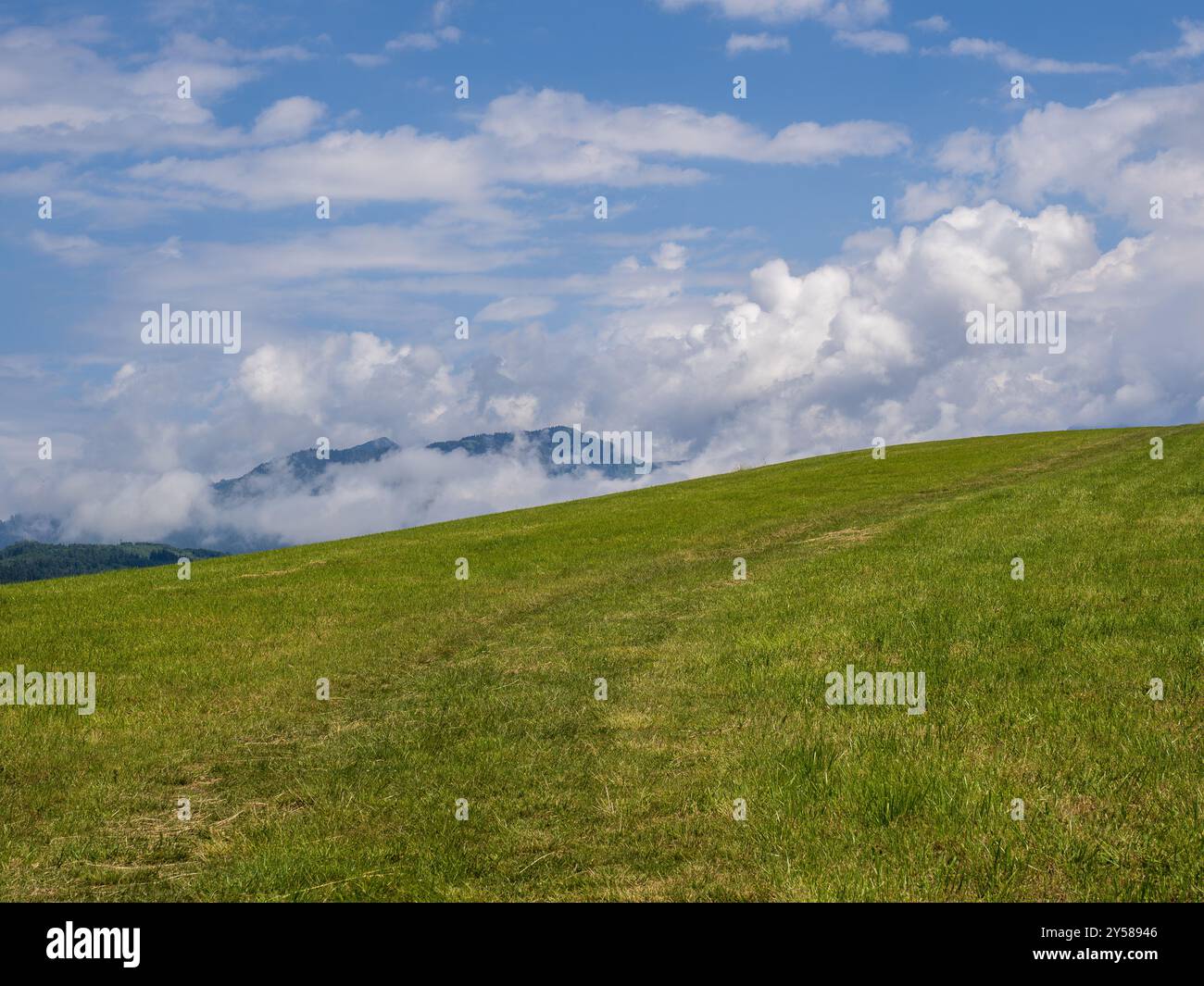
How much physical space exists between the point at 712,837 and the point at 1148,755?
5.42m

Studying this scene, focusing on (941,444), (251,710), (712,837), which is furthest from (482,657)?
(941,444)

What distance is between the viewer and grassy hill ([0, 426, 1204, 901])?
9.19m

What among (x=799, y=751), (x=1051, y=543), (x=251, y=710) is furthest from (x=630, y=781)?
(x=1051, y=543)

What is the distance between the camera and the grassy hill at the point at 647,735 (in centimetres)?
919

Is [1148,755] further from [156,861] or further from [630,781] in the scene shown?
[156,861]

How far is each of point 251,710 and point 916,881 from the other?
12.5 meters

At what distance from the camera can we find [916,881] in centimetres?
845

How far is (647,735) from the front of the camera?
1349 cm

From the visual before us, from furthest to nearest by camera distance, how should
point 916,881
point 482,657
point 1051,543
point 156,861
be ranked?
A: point 1051,543 → point 482,657 → point 156,861 → point 916,881

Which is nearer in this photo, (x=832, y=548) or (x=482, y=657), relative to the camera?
(x=482, y=657)

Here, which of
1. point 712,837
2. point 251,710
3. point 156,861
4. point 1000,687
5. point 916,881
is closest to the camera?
point 916,881
